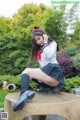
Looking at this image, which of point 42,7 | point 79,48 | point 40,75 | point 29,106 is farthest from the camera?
point 42,7

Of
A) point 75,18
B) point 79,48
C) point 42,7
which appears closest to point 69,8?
point 75,18

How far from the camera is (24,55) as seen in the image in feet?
31.5

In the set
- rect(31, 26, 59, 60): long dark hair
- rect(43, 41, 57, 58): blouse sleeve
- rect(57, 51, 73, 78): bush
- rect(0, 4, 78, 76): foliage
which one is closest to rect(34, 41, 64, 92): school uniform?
rect(43, 41, 57, 58): blouse sleeve

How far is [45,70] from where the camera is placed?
147 inches

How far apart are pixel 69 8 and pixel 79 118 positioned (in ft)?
23.2

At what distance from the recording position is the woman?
3666 millimetres

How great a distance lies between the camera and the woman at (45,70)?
12.0ft

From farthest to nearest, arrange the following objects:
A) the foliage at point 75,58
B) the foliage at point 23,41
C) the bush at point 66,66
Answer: the foliage at point 23,41 < the bush at point 66,66 < the foliage at point 75,58

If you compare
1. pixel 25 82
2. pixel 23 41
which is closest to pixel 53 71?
pixel 25 82

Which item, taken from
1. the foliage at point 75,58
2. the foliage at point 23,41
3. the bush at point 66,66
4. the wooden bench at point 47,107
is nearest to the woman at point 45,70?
the wooden bench at point 47,107

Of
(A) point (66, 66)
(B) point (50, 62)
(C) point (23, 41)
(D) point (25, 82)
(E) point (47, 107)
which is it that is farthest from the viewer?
(C) point (23, 41)

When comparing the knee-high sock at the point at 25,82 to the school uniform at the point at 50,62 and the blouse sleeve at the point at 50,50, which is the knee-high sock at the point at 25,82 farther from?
the blouse sleeve at the point at 50,50

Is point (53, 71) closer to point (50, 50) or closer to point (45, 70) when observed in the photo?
point (45, 70)

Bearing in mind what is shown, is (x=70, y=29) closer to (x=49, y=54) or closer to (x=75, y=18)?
(x=75, y=18)
